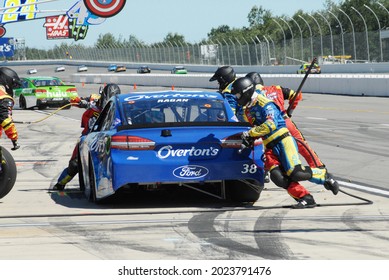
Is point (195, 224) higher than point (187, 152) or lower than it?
lower

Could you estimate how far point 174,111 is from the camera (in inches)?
417

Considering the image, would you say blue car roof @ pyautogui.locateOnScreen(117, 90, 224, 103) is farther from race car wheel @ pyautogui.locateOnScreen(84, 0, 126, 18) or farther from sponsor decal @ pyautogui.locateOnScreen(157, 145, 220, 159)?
race car wheel @ pyautogui.locateOnScreen(84, 0, 126, 18)

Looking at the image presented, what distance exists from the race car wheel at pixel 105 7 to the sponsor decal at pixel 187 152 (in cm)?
2875

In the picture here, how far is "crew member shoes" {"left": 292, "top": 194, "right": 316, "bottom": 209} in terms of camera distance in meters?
9.81

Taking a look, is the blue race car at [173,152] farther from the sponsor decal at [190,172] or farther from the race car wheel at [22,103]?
the race car wheel at [22,103]

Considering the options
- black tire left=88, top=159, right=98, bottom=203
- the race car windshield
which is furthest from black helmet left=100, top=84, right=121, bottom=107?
black tire left=88, top=159, right=98, bottom=203

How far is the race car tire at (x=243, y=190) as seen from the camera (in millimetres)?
10288

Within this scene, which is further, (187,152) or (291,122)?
(291,122)

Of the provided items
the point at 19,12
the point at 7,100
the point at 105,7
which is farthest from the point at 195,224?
the point at 19,12

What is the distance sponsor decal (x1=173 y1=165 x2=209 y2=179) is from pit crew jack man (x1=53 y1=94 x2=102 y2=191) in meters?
2.53

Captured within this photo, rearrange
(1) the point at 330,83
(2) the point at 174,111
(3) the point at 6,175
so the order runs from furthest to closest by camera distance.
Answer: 1. (1) the point at 330,83
2. (3) the point at 6,175
3. (2) the point at 174,111

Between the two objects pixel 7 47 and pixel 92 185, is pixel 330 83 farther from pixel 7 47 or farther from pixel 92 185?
pixel 7 47

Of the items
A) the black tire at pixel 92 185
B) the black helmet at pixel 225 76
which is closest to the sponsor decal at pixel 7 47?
the black helmet at pixel 225 76

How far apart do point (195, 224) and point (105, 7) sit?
30868 millimetres
